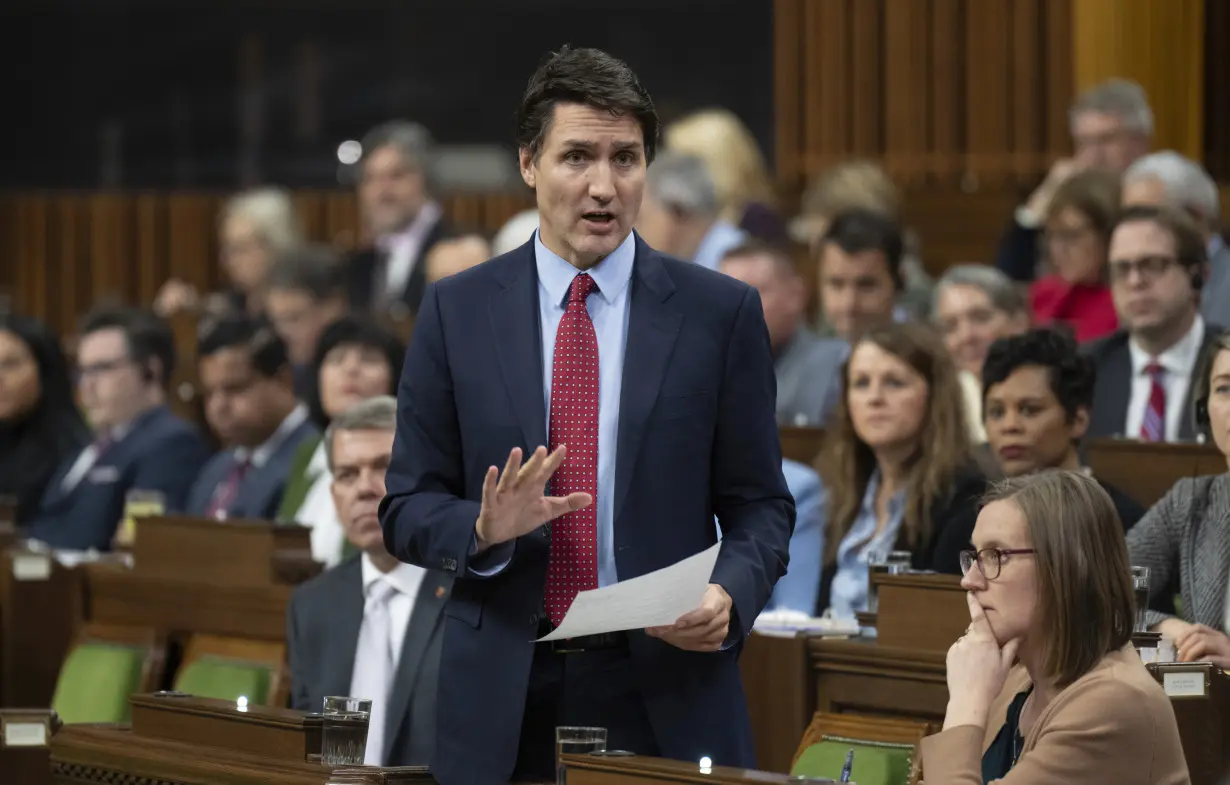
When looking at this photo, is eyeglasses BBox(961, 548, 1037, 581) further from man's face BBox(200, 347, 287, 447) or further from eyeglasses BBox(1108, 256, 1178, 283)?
man's face BBox(200, 347, 287, 447)

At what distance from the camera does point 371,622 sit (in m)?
3.68

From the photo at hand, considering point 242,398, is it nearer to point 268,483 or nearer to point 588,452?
point 268,483

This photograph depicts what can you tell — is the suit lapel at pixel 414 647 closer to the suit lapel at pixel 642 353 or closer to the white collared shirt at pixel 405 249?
the suit lapel at pixel 642 353

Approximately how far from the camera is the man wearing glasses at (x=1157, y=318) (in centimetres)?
475

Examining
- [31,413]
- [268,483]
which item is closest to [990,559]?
[268,483]

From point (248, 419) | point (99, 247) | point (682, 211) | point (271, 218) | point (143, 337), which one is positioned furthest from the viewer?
point (99, 247)

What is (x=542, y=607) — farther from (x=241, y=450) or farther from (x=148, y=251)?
(x=148, y=251)

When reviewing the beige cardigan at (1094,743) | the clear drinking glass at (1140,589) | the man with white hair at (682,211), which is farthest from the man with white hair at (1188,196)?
the beige cardigan at (1094,743)

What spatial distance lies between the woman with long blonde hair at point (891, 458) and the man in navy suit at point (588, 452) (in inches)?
66.7

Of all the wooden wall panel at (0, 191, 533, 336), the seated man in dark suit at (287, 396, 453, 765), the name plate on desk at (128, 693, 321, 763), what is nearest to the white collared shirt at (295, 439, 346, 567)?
the seated man in dark suit at (287, 396, 453, 765)

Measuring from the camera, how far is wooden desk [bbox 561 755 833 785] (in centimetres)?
222

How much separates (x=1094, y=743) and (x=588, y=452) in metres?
0.70

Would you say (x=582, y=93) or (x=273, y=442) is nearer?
(x=582, y=93)

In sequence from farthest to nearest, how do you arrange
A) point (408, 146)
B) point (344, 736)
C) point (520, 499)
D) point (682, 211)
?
point (408, 146)
point (682, 211)
point (344, 736)
point (520, 499)
